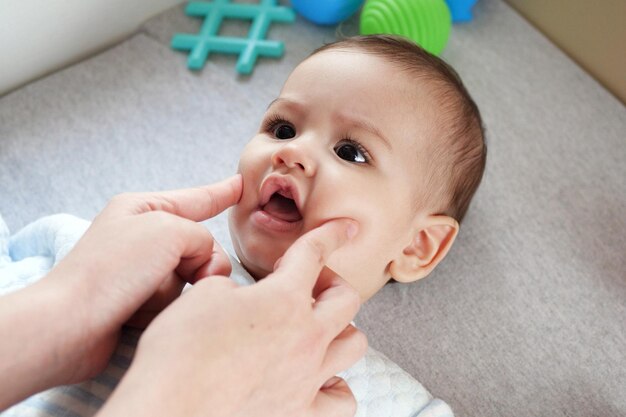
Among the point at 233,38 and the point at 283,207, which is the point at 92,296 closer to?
the point at 283,207

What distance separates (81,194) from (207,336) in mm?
878

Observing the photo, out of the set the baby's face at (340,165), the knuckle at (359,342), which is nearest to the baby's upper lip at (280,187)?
the baby's face at (340,165)

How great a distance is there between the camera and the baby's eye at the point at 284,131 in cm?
101

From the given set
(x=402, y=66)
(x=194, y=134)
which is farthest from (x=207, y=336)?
(x=194, y=134)

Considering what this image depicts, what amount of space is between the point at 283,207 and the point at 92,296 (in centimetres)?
33

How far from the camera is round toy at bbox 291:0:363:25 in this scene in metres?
1.65

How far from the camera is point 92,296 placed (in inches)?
28.0

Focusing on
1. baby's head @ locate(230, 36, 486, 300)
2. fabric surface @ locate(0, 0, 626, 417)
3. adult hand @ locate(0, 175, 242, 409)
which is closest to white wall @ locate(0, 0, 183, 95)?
fabric surface @ locate(0, 0, 626, 417)

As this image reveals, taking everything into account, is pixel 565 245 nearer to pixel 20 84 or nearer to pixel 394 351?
pixel 394 351

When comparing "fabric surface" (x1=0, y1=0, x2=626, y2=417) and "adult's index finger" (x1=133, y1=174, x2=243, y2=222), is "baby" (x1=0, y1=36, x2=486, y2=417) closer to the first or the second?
"adult's index finger" (x1=133, y1=174, x2=243, y2=222)

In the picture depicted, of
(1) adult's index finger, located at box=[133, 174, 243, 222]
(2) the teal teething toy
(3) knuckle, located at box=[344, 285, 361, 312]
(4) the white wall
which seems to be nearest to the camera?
(3) knuckle, located at box=[344, 285, 361, 312]

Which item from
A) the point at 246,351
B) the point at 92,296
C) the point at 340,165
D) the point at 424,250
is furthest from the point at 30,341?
the point at 424,250

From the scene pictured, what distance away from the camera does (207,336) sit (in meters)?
0.61

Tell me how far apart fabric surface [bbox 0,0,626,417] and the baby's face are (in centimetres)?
31
